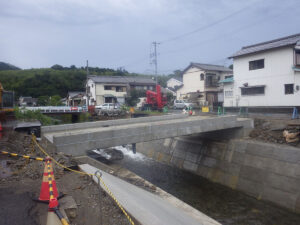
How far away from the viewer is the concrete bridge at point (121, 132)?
10234mm

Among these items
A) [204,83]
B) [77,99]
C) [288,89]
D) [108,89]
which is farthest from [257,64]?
[77,99]

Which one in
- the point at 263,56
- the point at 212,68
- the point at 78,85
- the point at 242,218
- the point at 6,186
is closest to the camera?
the point at 6,186

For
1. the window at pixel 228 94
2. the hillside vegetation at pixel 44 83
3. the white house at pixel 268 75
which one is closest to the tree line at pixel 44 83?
the hillside vegetation at pixel 44 83

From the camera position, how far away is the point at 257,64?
24781mm

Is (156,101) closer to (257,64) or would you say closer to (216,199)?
(257,64)

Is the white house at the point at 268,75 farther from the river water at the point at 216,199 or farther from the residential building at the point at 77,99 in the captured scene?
the residential building at the point at 77,99

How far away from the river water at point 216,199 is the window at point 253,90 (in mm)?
13467

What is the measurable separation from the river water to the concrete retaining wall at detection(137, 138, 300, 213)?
1.67 feet

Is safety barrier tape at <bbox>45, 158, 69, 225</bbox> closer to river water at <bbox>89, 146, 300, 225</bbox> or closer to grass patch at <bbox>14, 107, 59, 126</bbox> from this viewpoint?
river water at <bbox>89, 146, 300, 225</bbox>

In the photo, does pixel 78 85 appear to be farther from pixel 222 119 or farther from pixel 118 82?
pixel 222 119

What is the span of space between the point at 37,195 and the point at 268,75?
961 inches

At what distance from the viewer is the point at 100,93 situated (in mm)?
42812

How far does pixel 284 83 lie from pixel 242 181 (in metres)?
13.3

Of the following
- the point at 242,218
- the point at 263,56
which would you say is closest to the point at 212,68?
the point at 263,56
